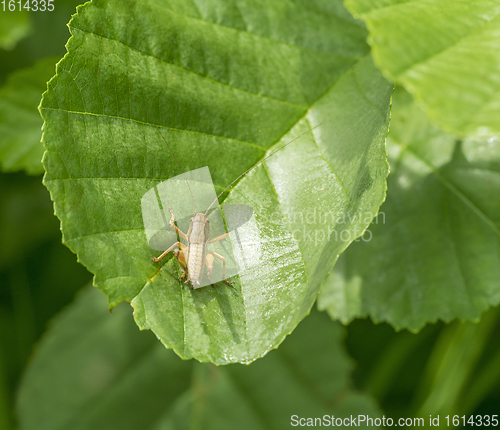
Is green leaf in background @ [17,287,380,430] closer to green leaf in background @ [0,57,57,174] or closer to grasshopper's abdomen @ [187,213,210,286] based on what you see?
green leaf in background @ [0,57,57,174]

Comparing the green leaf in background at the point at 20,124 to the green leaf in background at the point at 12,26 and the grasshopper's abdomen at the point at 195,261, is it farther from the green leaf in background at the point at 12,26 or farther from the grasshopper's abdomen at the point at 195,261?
the grasshopper's abdomen at the point at 195,261

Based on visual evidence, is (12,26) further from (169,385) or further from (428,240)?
(428,240)

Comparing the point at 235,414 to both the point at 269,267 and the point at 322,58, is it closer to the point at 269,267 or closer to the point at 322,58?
the point at 269,267

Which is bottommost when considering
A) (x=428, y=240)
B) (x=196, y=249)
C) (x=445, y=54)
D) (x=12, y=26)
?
(x=428, y=240)

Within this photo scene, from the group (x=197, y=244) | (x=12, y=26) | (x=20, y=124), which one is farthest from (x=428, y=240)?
(x=12, y=26)

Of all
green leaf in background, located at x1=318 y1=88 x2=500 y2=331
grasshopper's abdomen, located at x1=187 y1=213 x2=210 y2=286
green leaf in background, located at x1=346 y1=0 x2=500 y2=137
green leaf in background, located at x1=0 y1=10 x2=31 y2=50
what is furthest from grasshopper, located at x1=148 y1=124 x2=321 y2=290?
green leaf in background, located at x1=0 y1=10 x2=31 y2=50

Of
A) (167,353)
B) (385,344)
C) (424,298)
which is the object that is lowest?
(385,344)

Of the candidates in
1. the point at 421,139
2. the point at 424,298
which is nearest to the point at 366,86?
the point at 421,139
